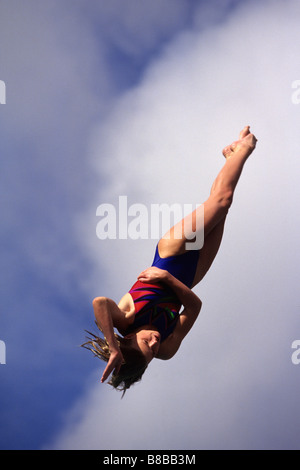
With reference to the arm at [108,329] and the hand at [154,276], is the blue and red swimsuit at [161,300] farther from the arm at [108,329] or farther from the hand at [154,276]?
the arm at [108,329]

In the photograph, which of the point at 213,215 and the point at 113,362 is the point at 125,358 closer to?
the point at 113,362

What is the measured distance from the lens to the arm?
6.65m

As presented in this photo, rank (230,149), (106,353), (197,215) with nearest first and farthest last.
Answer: (106,353) < (197,215) < (230,149)

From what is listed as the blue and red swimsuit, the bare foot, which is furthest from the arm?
the bare foot

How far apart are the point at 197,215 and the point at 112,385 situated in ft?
6.56

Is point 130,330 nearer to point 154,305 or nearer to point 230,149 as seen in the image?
point 154,305

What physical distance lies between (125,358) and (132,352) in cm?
9

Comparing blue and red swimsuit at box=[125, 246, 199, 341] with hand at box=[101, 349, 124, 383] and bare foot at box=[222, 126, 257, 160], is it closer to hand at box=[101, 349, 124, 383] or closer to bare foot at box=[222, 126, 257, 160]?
hand at box=[101, 349, 124, 383]

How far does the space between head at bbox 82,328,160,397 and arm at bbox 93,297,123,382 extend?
0.25 m

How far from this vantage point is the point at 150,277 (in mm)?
7266

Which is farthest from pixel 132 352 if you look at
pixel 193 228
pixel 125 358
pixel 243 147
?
pixel 243 147

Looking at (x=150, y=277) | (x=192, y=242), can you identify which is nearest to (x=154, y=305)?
(x=150, y=277)

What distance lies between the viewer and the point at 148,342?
7117 millimetres
